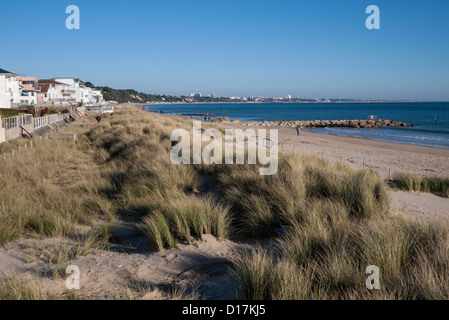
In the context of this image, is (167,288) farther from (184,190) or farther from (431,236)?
(184,190)

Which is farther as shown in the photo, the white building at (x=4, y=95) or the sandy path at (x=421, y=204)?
the white building at (x=4, y=95)

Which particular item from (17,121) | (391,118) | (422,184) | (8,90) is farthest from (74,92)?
(422,184)

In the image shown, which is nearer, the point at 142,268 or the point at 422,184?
the point at 142,268

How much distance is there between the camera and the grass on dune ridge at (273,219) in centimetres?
352

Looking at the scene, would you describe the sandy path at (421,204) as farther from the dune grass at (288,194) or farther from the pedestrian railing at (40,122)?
the pedestrian railing at (40,122)

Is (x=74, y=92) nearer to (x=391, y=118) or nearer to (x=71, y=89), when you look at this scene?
(x=71, y=89)

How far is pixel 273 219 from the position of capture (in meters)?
5.85

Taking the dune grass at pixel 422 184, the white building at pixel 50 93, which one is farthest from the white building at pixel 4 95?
the dune grass at pixel 422 184

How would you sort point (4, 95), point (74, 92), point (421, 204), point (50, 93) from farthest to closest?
point (74, 92) < point (50, 93) < point (4, 95) < point (421, 204)

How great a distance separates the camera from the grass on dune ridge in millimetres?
3523

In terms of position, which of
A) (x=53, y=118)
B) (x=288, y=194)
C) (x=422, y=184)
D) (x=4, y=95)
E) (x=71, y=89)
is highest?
(x=71, y=89)

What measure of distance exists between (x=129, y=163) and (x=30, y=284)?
790cm
